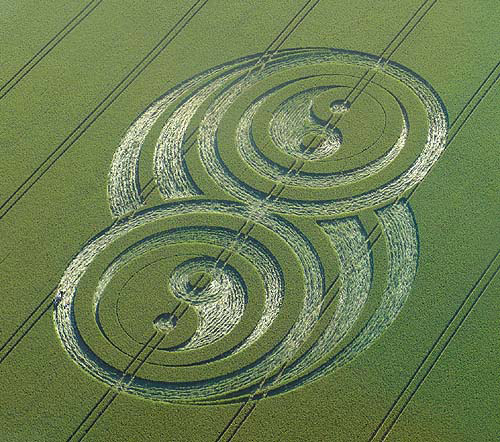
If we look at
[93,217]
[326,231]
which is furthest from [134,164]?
[326,231]

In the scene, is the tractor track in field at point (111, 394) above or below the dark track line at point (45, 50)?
below

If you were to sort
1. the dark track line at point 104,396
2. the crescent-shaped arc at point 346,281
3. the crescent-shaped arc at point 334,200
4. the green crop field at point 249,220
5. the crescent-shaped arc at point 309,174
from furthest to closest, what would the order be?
the crescent-shaped arc at point 309,174
the crescent-shaped arc at point 334,200
the crescent-shaped arc at point 346,281
the green crop field at point 249,220
the dark track line at point 104,396

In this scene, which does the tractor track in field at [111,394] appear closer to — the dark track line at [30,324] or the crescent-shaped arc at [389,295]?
the dark track line at [30,324]

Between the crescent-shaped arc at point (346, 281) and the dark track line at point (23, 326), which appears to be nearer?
the crescent-shaped arc at point (346, 281)

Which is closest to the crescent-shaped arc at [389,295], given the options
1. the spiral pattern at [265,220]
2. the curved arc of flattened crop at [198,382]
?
the spiral pattern at [265,220]

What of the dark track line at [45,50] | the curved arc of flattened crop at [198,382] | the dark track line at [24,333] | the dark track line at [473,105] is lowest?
the dark track line at [24,333]

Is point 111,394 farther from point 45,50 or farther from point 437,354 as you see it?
point 45,50

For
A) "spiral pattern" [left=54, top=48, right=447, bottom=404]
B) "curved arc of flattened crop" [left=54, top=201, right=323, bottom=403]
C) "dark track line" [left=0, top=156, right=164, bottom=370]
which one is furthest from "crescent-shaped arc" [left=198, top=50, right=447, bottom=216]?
"dark track line" [left=0, top=156, right=164, bottom=370]
